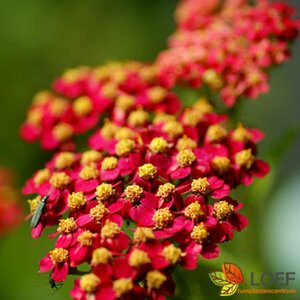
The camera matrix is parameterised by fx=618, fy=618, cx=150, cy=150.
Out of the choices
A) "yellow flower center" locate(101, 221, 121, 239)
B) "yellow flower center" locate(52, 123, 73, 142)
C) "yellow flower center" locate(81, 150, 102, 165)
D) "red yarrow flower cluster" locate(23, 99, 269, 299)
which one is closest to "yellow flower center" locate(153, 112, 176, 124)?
"red yarrow flower cluster" locate(23, 99, 269, 299)

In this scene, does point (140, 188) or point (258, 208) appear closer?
point (140, 188)

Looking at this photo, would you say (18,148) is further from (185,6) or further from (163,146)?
(163,146)

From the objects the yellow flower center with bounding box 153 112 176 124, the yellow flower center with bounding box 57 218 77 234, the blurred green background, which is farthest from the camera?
the blurred green background

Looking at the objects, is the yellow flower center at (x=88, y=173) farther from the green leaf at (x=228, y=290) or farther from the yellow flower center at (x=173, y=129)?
the green leaf at (x=228, y=290)

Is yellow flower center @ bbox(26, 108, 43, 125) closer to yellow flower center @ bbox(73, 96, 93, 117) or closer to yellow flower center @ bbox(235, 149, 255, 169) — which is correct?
yellow flower center @ bbox(73, 96, 93, 117)

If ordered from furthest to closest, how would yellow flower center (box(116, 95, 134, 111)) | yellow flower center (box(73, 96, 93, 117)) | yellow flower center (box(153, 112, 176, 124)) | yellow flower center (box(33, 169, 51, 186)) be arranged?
yellow flower center (box(73, 96, 93, 117)), yellow flower center (box(116, 95, 134, 111)), yellow flower center (box(153, 112, 176, 124)), yellow flower center (box(33, 169, 51, 186))

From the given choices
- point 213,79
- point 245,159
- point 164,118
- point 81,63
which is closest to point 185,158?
point 245,159

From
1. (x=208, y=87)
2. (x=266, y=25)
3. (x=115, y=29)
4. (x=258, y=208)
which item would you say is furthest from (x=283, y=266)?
(x=115, y=29)
